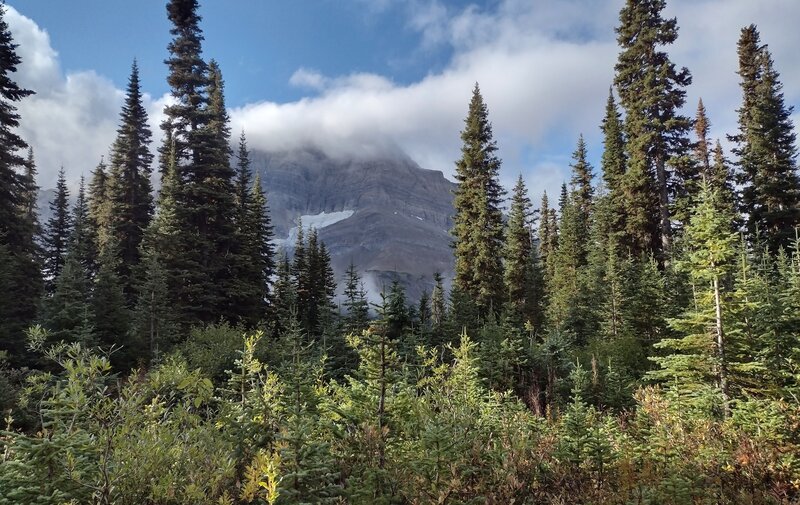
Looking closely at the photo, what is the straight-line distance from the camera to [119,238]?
3114 cm

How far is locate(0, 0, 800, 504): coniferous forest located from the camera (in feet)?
13.4

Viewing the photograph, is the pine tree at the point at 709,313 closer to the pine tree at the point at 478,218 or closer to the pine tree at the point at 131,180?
the pine tree at the point at 478,218

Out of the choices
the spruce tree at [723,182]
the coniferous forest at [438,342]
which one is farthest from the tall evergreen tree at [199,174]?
the spruce tree at [723,182]

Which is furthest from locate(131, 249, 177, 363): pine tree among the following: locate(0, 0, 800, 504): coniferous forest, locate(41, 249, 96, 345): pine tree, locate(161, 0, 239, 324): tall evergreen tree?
locate(161, 0, 239, 324): tall evergreen tree

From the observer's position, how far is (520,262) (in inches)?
1351

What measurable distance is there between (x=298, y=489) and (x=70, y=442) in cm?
196

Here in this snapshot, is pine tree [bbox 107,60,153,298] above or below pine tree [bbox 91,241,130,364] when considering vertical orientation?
above

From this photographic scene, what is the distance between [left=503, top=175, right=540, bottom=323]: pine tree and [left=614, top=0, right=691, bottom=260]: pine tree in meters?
8.83

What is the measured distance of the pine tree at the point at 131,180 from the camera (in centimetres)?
3150

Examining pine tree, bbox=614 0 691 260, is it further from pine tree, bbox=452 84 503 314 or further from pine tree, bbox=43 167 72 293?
pine tree, bbox=43 167 72 293

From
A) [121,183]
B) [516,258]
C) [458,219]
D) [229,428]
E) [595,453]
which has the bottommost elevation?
[595,453]

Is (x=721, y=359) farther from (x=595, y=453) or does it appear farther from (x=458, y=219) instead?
(x=458, y=219)

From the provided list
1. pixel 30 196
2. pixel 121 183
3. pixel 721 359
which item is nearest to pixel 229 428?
pixel 721 359

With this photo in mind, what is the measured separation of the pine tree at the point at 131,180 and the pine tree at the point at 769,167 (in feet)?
133
